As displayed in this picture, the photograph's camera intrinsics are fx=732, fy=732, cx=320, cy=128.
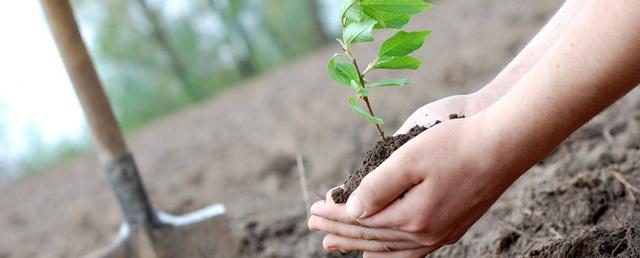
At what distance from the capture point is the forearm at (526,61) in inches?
48.1

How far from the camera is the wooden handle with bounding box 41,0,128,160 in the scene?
2.11 meters

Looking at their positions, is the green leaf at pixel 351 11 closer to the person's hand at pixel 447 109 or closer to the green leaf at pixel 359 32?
the green leaf at pixel 359 32

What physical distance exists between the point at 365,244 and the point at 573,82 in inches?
14.8

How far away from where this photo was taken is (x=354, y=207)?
1011 mm

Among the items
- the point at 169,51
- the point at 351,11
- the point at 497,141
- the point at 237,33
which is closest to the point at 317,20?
the point at 237,33

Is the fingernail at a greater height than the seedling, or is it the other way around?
the seedling

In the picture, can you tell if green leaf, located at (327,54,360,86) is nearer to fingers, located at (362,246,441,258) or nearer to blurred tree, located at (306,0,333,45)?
fingers, located at (362,246,441,258)

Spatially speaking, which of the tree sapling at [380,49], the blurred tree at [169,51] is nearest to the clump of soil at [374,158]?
the tree sapling at [380,49]

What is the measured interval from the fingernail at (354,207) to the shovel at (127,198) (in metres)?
1.11

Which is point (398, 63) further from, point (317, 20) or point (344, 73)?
point (317, 20)

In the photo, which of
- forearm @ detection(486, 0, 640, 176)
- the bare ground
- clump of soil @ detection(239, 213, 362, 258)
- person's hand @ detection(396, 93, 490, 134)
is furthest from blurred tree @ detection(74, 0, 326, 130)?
forearm @ detection(486, 0, 640, 176)

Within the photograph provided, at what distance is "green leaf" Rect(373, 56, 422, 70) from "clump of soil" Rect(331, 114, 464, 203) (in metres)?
0.10

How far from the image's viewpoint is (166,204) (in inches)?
116

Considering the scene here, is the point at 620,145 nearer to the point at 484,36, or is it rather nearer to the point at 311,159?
the point at 311,159
